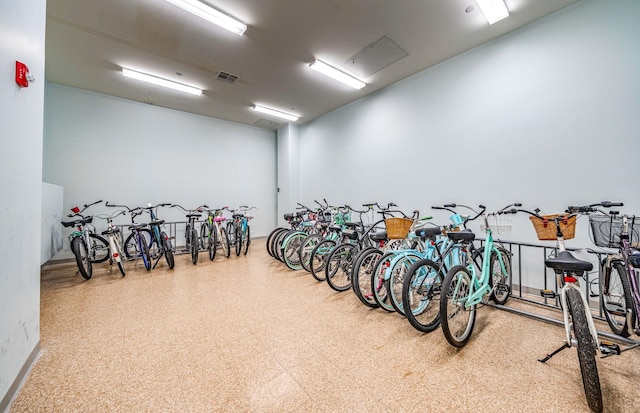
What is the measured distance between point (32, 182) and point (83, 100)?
4.18 meters

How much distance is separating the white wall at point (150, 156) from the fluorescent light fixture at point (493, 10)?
17.3 ft

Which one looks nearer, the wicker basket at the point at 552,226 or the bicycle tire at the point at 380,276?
the wicker basket at the point at 552,226

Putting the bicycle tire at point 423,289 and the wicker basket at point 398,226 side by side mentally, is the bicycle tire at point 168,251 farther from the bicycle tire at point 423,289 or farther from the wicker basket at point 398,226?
the bicycle tire at point 423,289

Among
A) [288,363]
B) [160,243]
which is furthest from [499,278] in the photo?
[160,243]

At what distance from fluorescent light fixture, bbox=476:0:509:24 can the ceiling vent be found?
3.44 m

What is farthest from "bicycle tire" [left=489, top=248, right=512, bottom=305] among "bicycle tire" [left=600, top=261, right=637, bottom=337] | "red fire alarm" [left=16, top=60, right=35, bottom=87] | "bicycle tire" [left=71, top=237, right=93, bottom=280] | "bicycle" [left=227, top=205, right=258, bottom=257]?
"bicycle tire" [left=71, top=237, right=93, bottom=280]

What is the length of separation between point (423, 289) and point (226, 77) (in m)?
4.24

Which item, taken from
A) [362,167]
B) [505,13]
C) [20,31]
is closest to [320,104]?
[362,167]

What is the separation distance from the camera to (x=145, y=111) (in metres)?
4.84

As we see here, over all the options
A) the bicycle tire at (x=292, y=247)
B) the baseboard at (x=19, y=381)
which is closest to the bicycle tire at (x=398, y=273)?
the bicycle tire at (x=292, y=247)

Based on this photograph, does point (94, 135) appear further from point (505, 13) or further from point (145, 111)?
point (505, 13)

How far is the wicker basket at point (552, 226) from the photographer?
156cm

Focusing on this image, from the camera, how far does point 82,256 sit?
3238mm

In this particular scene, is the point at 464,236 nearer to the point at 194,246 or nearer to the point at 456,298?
the point at 456,298
